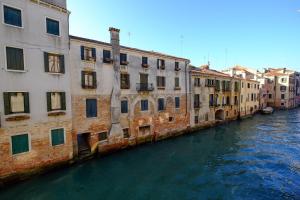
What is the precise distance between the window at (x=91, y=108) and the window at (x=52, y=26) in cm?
641

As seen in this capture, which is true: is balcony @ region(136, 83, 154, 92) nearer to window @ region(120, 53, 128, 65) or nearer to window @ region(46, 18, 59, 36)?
window @ region(120, 53, 128, 65)

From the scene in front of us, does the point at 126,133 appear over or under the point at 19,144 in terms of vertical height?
under

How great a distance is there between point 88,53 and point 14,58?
610 centimetres

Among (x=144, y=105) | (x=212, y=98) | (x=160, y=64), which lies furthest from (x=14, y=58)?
(x=212, y=98)

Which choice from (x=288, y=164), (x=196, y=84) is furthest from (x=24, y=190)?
(x=196, y=84)

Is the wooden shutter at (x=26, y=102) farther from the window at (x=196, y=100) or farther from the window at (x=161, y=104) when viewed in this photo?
the window at (x=196, y=100)

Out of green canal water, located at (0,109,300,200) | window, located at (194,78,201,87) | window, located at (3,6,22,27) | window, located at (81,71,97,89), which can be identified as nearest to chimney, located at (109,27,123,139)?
window, located at (81,71,97,89)

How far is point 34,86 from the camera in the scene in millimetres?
13406

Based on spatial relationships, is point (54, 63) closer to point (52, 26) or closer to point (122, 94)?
point (52, 26)

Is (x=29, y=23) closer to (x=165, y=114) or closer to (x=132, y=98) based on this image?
(x=132, y=98)

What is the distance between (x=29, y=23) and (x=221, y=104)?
3080 cm

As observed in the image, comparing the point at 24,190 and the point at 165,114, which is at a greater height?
the point at 165,114

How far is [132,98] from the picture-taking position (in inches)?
824

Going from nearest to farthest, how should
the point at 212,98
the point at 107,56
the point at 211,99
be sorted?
the point at 107,56
the point at 211,99
the point at 212,98
